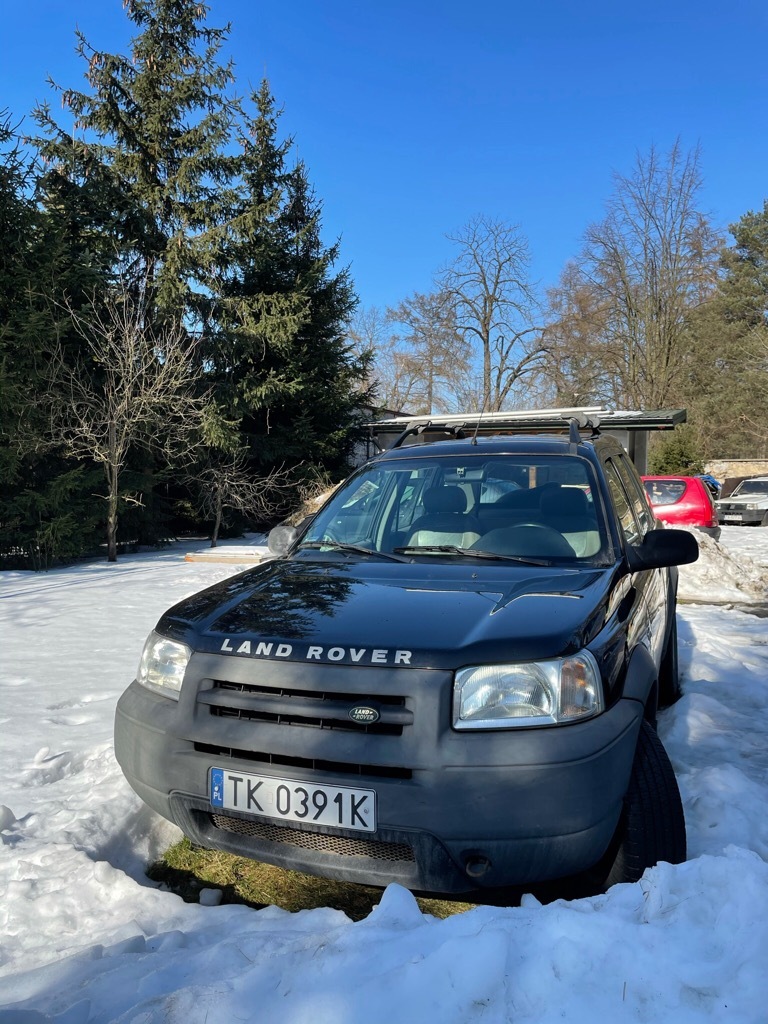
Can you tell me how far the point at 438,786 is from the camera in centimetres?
212

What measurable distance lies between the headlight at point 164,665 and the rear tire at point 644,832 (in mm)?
1578

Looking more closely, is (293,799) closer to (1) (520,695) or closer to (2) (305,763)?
(2) (305,763)

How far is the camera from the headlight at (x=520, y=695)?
2.22 m

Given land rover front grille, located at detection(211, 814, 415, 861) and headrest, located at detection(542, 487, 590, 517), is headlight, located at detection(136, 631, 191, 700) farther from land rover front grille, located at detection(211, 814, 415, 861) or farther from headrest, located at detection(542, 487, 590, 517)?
headrest, located at detection(542, 487, 590, 517)

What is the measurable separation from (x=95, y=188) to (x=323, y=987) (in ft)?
57.8

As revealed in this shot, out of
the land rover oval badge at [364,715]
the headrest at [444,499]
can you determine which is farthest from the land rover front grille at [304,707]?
the headrest at [444,499]

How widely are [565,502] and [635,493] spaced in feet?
4.35

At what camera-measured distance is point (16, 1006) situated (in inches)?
75.4

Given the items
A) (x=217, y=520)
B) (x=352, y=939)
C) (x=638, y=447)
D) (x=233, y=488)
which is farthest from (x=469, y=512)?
(x=233, y=488)

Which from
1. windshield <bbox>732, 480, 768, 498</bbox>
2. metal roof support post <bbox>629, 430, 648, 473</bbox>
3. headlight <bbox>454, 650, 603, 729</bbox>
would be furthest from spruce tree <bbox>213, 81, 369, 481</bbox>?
headlight <bbox>454, 650, 603, 729</bbox>

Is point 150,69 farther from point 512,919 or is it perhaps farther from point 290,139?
point 512,919

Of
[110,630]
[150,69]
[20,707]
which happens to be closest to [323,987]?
[20,707]

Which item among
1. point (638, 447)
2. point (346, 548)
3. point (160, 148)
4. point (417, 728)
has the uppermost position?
point (160, 148)

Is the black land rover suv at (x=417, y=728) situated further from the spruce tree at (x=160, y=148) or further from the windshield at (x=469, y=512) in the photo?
the spruce tree at (x=160, y=148)
